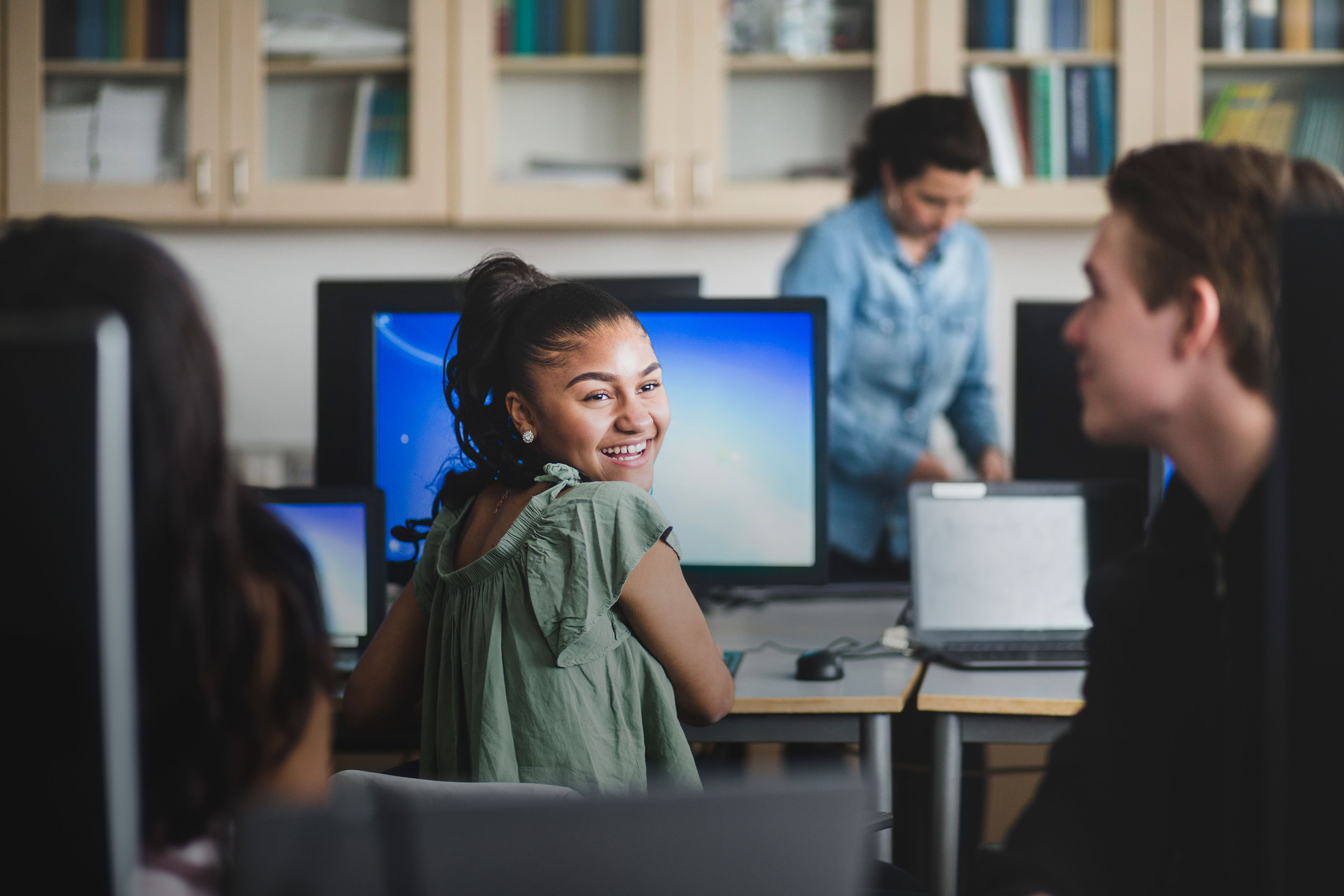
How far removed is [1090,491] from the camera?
1.53m

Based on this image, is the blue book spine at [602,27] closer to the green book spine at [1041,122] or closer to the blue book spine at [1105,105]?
the green book spine at [1041,122]

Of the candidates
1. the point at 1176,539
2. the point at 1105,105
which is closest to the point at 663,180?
the point at 1105,105

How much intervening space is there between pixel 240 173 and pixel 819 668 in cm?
217

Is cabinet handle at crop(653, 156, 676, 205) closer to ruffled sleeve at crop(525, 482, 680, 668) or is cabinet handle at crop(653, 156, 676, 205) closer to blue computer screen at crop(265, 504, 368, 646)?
blue computer screen at crop(265, 504, 368, 646)

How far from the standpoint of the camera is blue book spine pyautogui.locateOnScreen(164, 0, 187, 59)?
2.91m

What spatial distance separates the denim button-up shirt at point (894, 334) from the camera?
2180 mm

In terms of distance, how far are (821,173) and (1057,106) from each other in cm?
58

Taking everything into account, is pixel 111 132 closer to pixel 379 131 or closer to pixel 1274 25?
pixel 379 131

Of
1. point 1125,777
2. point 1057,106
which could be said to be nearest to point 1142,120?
point 1057,106

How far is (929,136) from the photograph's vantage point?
2.21 m

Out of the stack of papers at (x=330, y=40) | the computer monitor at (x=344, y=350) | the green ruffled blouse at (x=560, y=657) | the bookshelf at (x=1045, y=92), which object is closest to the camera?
the green ruffled blouse at (x=560, y=657)

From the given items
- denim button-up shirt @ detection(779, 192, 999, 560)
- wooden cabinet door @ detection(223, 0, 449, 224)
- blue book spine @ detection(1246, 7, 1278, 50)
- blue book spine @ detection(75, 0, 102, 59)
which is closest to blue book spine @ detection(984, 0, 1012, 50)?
blue book spine @ detection(1246, 7, 1278, 50)

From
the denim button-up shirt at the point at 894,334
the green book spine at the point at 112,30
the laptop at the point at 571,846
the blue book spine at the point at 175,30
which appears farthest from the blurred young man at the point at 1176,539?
the green book spine at the point at 112,30

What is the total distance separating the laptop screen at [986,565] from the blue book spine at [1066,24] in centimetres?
175
